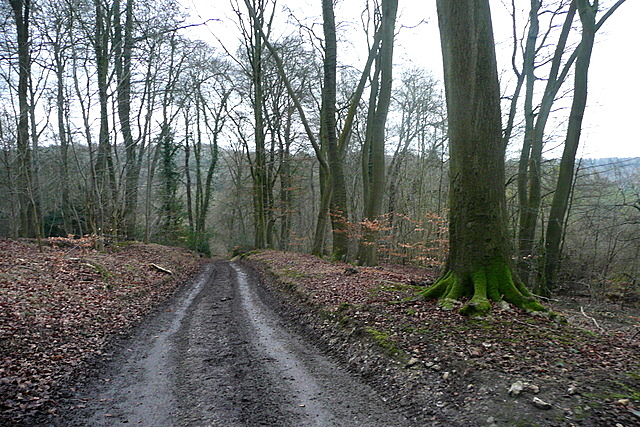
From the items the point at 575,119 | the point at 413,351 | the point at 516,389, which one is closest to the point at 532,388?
the point at 516,389

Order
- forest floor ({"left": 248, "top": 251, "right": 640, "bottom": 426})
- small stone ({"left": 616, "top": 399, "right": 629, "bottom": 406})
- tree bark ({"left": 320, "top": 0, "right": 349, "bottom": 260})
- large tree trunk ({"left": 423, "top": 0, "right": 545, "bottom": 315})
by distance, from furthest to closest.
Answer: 1. tree bark ({"left": 320, "top": 0, "right": 349, "bottom": 260})
2. large tree trunk ({"left": 423, "top": 0, "right": 545, "bottom": 315})
3. forest floor ({"left": 248, "top": 251, "right": 640, "bottom": 426})
4. small stone ({"left": 616, "top": 399, "right": 629, "bottom": 406})

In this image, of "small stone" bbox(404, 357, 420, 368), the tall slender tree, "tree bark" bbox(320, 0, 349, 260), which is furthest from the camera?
"tree bark" bbox(320, 0, 349, 260)

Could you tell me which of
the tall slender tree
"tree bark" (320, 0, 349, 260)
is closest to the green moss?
the tall slender tree

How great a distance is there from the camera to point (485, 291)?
5730mm

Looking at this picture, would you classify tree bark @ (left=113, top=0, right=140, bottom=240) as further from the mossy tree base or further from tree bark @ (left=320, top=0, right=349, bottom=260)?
the mossy tree base

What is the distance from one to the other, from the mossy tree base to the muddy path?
1980mm

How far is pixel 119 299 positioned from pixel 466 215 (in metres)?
7.76

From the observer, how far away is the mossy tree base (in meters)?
5.51

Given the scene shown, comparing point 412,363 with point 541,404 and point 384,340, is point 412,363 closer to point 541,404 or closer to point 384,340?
point 384,340

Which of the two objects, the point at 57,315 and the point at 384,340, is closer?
the point at 384,340

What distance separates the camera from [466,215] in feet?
19.7

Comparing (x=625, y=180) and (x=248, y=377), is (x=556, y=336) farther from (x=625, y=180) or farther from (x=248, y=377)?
(x=625, y=180)

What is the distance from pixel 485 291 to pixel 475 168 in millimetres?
1852

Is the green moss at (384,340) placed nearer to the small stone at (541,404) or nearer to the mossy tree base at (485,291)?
the mossy tree base at (485,291)
